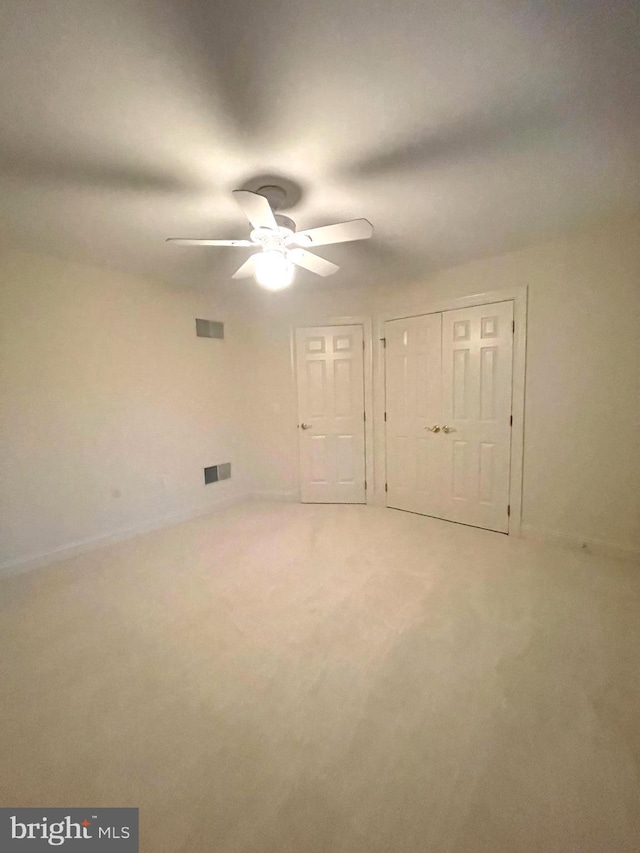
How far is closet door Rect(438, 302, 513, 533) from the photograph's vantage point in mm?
2922

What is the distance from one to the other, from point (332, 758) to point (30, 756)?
3.56ft

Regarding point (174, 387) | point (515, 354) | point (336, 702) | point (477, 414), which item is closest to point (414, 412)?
point (477, 414)

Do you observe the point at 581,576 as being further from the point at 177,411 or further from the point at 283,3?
the point at 177,411

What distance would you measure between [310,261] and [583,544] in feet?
9.37

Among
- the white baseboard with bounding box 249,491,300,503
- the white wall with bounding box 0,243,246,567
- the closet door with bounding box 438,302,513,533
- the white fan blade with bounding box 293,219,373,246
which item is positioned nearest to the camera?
the white fan blade with bounding box 293,219,373,246

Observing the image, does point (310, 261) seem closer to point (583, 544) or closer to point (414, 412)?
point (414, 412)

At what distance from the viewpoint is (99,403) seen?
9.73 feet

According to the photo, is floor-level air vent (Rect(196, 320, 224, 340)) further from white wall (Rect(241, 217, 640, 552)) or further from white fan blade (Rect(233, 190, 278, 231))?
white wall (Rect(241, 217, 640, 552))

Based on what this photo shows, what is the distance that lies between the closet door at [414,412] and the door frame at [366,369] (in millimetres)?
181

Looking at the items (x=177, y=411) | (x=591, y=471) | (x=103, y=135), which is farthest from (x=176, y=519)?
(x=591, y=471)

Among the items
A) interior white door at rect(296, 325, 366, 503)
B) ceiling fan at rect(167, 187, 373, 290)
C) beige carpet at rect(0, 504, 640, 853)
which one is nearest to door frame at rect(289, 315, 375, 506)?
interior white door at rect(296, 325, 366, 503)

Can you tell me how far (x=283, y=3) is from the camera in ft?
3.16

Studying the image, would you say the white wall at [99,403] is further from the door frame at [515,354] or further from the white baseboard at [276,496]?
the door frame at [515,354]

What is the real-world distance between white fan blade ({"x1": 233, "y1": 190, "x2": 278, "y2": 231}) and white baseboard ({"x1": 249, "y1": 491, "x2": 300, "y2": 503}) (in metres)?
2.96
